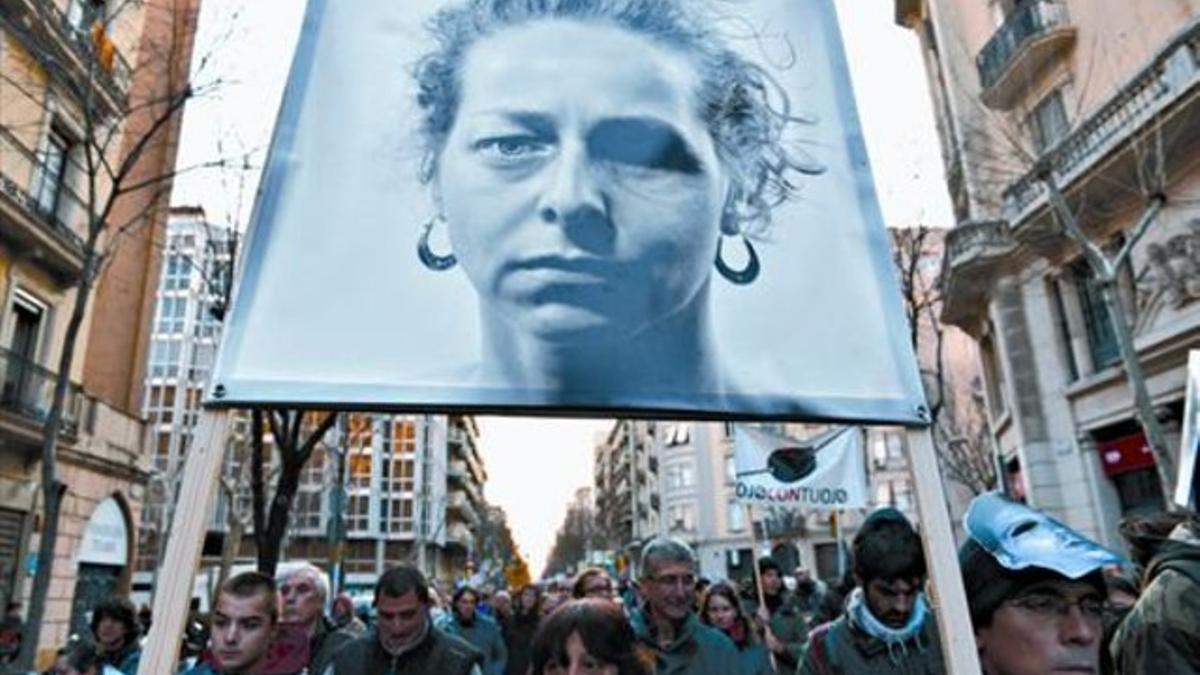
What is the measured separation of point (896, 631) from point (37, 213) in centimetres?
1581

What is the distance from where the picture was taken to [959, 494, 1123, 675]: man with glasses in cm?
176

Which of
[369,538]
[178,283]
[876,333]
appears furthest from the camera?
[369,538]

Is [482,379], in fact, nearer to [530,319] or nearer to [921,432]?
[530,319]

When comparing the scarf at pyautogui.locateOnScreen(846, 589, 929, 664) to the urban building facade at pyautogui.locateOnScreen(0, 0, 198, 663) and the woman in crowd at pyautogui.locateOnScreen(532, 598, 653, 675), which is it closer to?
the woman in crowd at pyautogui.locateOnScreen(532, 598, 653, 675)

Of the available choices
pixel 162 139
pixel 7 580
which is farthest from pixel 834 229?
pixel 162 139

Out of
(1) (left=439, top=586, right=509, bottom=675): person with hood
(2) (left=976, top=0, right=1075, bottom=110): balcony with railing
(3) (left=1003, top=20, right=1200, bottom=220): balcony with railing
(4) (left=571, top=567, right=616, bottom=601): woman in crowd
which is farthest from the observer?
(2) (left=976, top=0, right=1075, bottom=110): balcony with railing

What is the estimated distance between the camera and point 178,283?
57719 mm

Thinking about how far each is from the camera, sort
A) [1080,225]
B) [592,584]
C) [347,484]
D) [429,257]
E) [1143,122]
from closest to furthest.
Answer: [429,257]
[592,584]
[1143,122]
[1080,225]
[347,484]

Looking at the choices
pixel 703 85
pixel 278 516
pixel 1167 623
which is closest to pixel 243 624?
pixel 703 85

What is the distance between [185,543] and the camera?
1.51m

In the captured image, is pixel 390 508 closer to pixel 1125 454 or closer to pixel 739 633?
pixel 1125 454

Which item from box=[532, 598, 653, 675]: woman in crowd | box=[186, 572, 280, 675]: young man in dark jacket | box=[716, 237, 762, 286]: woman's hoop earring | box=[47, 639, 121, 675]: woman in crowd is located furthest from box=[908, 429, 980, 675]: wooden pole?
box=[47, 639, 121, 675]: woman in crowd

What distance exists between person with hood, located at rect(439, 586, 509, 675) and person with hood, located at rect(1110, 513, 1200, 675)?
660cm

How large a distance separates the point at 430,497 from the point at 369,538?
6.95 metres
